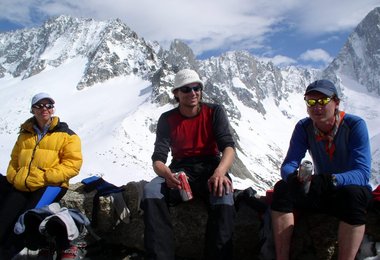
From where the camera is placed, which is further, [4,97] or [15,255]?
[4,97]

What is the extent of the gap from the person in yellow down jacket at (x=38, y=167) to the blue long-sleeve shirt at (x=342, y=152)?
12.9 feet

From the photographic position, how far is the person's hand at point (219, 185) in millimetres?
5355

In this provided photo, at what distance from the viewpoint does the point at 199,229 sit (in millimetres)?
6336

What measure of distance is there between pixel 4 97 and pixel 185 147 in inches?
4744

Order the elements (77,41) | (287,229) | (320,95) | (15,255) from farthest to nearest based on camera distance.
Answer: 1. (77,41)
2. (15,255)
3. (320,95)
4. (287,229)

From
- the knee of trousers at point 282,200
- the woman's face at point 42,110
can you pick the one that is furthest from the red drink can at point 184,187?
the woman's face at point 42,110

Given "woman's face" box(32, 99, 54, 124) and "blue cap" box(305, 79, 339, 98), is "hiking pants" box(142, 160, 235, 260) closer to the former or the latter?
"blue cap" box(305, 79, 339, 98)

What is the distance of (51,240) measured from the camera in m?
5.57

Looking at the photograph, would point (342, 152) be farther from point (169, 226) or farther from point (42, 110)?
point (42, 110)

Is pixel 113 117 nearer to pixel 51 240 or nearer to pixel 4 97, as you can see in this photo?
pixel 4 97

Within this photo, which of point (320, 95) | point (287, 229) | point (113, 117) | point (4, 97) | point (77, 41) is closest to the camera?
point (287, 229)

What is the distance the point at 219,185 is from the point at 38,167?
11.4 feet

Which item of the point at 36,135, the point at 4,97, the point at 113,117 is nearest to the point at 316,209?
the point at 36,135

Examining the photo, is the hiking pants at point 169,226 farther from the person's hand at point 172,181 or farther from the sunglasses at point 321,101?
the sunglasses at point 321,101
